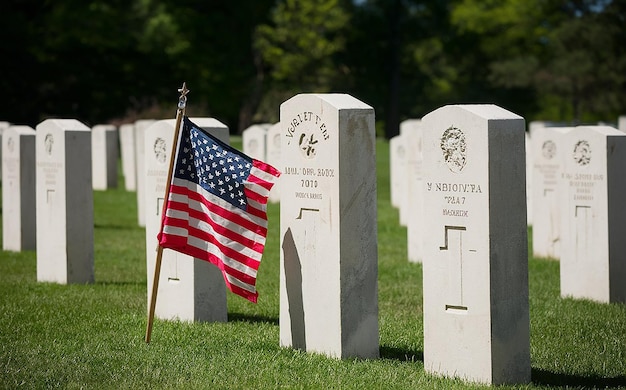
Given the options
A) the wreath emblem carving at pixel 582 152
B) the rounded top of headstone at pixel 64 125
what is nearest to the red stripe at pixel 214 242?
the rounded top of headstone at pixel 64 125

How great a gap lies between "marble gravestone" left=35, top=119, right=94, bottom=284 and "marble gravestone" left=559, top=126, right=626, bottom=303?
5.41 metres

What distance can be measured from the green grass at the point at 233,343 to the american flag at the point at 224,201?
71cm

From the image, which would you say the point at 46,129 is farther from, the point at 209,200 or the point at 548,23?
the point at 548,23

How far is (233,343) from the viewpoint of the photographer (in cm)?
977

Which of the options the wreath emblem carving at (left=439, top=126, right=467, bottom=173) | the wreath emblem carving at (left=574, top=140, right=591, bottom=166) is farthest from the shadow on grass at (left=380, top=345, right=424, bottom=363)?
the wreath emblem carving at (left=574, top=140, right=591, bottom=166)

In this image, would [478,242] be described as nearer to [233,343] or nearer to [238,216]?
[238,216]

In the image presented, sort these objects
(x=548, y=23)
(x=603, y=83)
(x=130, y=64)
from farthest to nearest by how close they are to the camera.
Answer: (x=548, y=23) < (x=603, y=83) < (x=130, y=64)

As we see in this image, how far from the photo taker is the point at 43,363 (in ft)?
28.9

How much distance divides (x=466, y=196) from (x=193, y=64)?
47.1 metres

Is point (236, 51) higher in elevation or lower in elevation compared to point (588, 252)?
higher

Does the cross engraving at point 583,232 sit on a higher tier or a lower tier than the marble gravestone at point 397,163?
lower

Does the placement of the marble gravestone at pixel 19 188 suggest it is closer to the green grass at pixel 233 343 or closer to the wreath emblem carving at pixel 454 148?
the green grass at pixel 233 343

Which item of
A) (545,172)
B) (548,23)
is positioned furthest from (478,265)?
(548,23)

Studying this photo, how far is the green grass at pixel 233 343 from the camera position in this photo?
835 cm
